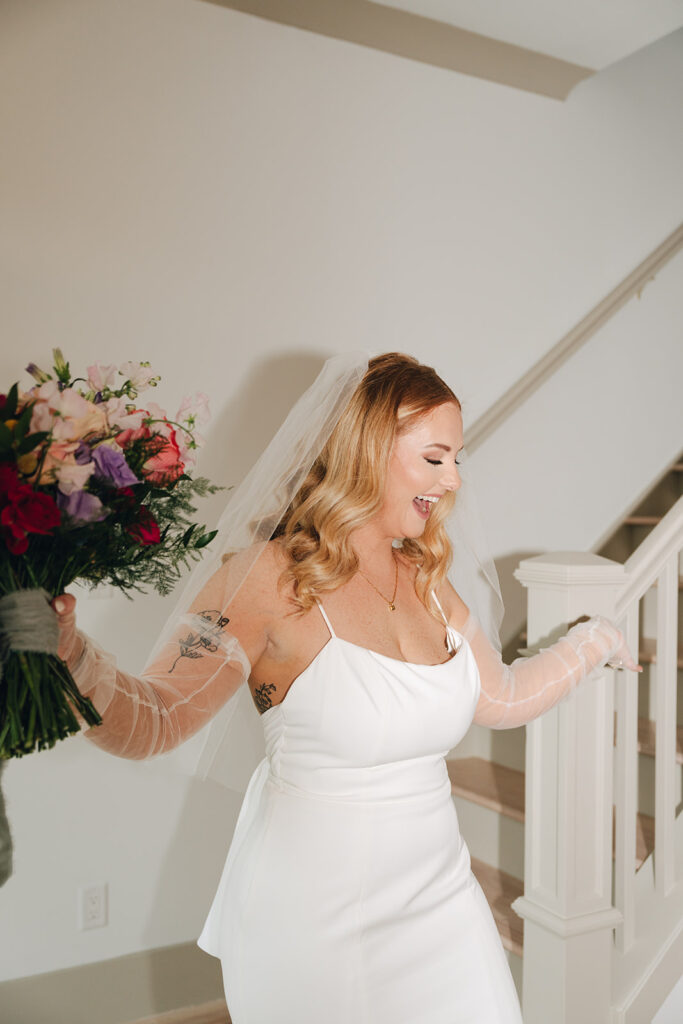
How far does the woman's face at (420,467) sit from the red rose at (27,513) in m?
0.74

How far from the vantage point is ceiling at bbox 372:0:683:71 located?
2643 millimetres

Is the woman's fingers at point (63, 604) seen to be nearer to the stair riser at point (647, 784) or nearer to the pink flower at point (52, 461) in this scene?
the pink flower at point (52, 461)

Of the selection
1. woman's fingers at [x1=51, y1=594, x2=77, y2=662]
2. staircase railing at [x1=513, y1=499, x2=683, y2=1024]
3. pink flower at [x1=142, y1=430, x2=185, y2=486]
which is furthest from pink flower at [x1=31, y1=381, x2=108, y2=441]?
staircase railing at [x1=513, y1=499, x2=683, y2=1024]

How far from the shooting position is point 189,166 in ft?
8.27

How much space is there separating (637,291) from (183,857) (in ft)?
8.17

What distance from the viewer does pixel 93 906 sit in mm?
2402

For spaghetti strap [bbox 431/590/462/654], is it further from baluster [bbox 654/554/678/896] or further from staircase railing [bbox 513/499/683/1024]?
baluster [bbox 654/554/678/896]

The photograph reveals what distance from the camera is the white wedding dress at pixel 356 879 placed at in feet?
4.49

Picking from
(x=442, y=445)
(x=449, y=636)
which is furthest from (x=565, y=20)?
(x=449, y=636)

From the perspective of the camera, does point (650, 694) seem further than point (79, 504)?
Yes

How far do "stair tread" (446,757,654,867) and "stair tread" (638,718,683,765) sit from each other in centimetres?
23

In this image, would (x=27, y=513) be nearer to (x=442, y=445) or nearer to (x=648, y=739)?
(x=442, y=445)

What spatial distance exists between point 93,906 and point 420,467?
1704mm

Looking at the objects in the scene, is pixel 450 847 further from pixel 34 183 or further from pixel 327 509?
pixel 34 183
